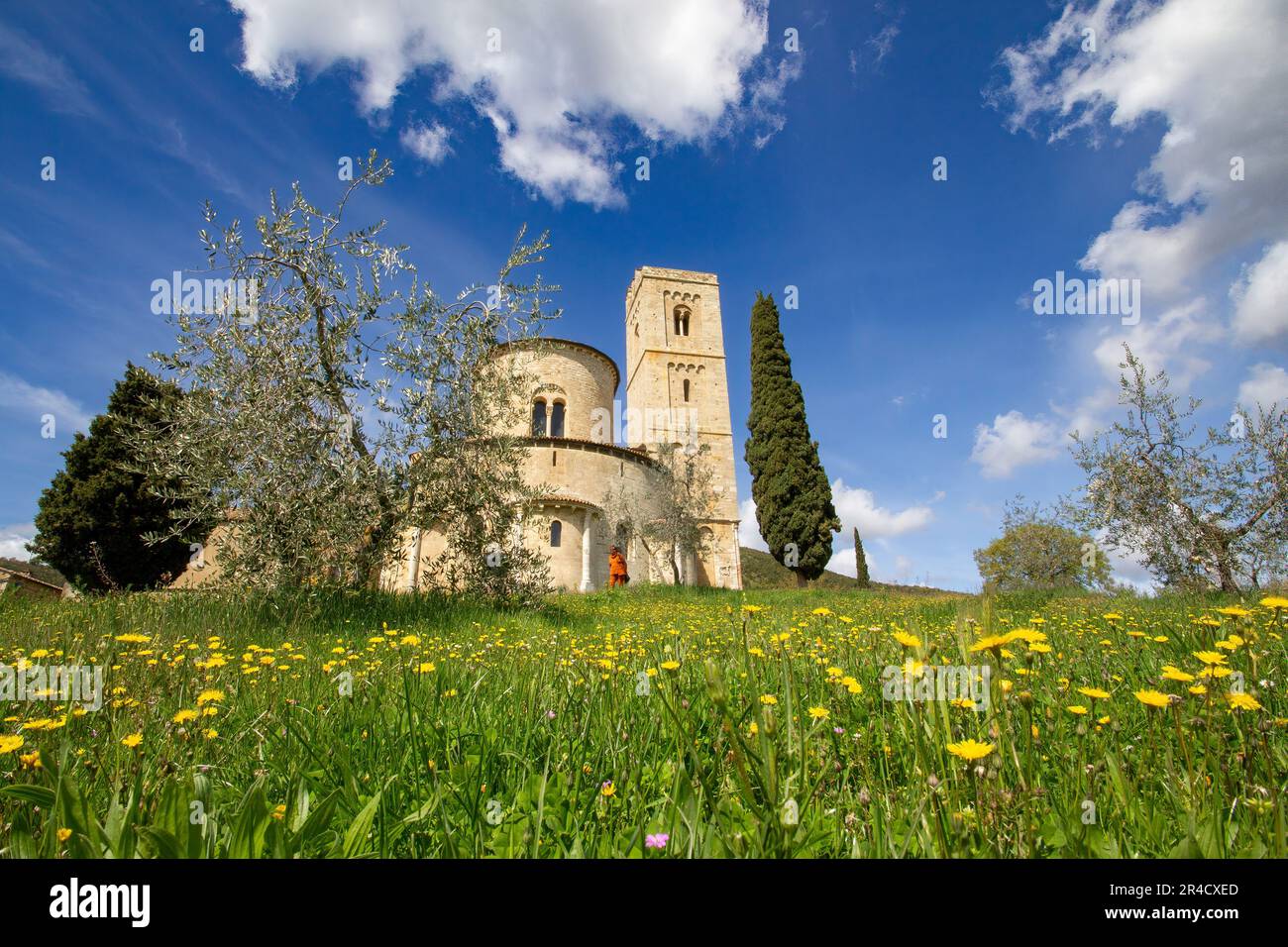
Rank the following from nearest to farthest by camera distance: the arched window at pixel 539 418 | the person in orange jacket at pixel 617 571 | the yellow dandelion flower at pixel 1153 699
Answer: the yellow dandelion flower at pixel 1153 699 → the person in orange jacket at pixel 617 571 → the arched window at pixel 539 418

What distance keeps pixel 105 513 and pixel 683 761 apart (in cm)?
3113

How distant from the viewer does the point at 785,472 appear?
3488 cm

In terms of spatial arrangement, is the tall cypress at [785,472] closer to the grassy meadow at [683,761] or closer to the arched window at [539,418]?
the arched window at [539,418]

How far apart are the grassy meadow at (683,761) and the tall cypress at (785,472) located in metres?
31.0

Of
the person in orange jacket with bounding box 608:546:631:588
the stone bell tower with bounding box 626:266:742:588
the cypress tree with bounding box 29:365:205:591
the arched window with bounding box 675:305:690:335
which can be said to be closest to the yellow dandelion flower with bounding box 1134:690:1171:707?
the person in orange jacket with bounding box 608:546:631:588

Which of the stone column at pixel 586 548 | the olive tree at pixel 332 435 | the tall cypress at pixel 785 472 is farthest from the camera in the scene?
the tall cypress at pixel 785 472

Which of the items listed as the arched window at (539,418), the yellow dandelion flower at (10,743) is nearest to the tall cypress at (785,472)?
the arched window at (539,418)

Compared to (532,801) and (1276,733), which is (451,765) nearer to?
(532,801)

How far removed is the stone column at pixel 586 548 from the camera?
28.2 metres

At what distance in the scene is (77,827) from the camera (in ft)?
4.44

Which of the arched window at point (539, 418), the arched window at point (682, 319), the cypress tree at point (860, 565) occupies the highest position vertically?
the arched window at point (682, 319)

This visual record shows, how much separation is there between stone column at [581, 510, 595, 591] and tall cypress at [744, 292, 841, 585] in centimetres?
1210

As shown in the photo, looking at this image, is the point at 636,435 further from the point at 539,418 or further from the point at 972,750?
the point at 972,750
